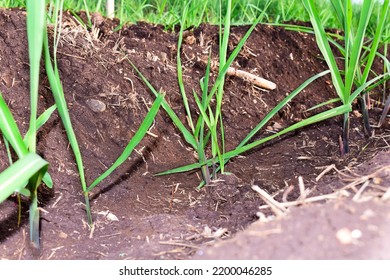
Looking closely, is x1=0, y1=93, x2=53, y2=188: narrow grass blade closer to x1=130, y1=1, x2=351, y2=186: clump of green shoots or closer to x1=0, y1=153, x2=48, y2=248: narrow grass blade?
x1=0, y1=153, x2=48, y2=248: narrow grass blade

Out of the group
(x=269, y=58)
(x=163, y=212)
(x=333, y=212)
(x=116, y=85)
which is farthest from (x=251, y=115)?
(x=333, y=212)

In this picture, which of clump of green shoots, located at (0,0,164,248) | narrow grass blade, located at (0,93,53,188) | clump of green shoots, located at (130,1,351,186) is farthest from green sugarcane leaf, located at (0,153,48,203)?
clump of green shoots, located at (130,1,351,186)

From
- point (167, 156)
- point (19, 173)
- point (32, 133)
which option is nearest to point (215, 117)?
point (167, 156)

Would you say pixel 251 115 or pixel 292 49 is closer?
pixel 251 115

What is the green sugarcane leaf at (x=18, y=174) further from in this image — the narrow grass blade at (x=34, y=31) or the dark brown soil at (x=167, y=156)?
the dark brown soil at (x=167, y=156)

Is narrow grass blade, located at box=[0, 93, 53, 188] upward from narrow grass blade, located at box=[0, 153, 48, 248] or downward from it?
upward

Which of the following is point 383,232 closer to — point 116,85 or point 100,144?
point 100,144

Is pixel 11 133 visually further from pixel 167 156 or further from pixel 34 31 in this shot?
pixel 167 156

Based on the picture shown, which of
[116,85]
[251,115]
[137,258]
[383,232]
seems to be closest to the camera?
[383,232]
